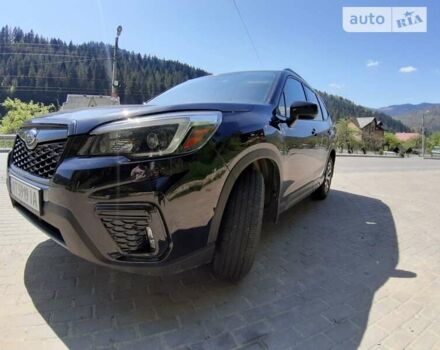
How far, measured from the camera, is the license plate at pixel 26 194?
5.81ft

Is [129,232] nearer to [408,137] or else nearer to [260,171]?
[260,171]

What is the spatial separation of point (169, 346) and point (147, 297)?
0.49 m

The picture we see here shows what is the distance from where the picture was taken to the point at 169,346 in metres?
1.69

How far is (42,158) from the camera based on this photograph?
183 centimetres

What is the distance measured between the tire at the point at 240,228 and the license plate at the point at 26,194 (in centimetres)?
106

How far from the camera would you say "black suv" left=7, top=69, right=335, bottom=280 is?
1572 mm

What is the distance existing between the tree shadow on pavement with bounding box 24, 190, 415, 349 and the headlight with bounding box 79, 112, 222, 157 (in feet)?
3.27

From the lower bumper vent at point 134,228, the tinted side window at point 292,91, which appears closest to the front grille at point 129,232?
the lower bumper vent at point 134,228

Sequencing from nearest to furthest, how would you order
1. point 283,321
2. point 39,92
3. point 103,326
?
point 103,326 → point 283,321 → point 39,92

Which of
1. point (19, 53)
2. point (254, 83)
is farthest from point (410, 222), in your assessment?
point (19, 53)

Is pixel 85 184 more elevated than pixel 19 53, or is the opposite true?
pixel 19 53

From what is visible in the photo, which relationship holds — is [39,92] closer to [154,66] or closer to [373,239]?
[154,66]

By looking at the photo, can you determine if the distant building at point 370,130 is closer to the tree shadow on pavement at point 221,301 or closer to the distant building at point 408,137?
the distant building at point 408,137

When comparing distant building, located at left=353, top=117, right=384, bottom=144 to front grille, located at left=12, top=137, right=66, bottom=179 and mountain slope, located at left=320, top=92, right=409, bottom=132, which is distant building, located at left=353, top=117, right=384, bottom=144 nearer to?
mountain slope, located at left=320, top=92, right=409, bottom=132
